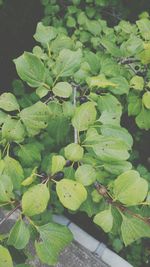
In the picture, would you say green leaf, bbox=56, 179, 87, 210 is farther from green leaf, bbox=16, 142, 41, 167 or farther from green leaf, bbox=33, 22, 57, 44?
green leaf, bbox=33, 22, 57, 44

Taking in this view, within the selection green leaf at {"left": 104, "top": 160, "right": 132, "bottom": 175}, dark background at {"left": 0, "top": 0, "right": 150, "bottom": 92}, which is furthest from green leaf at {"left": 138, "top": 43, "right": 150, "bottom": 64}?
dark background at {"left": 0, "top": 0, "right": 150, "bottom": 92}

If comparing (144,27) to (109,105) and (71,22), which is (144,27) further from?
(71,22)

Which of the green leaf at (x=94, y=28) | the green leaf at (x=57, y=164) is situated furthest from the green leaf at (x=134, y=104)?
the green leaf at (x=94, y=28)

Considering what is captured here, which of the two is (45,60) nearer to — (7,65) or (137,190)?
(137,190)

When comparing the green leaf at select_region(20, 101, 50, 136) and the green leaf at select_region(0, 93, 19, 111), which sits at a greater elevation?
the green leaf at select_region(0, 93, 19, 111)

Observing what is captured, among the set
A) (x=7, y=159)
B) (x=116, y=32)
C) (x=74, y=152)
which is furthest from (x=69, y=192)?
(x=116, y=32)

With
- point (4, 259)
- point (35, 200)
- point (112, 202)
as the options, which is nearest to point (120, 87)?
point (112, 202)
